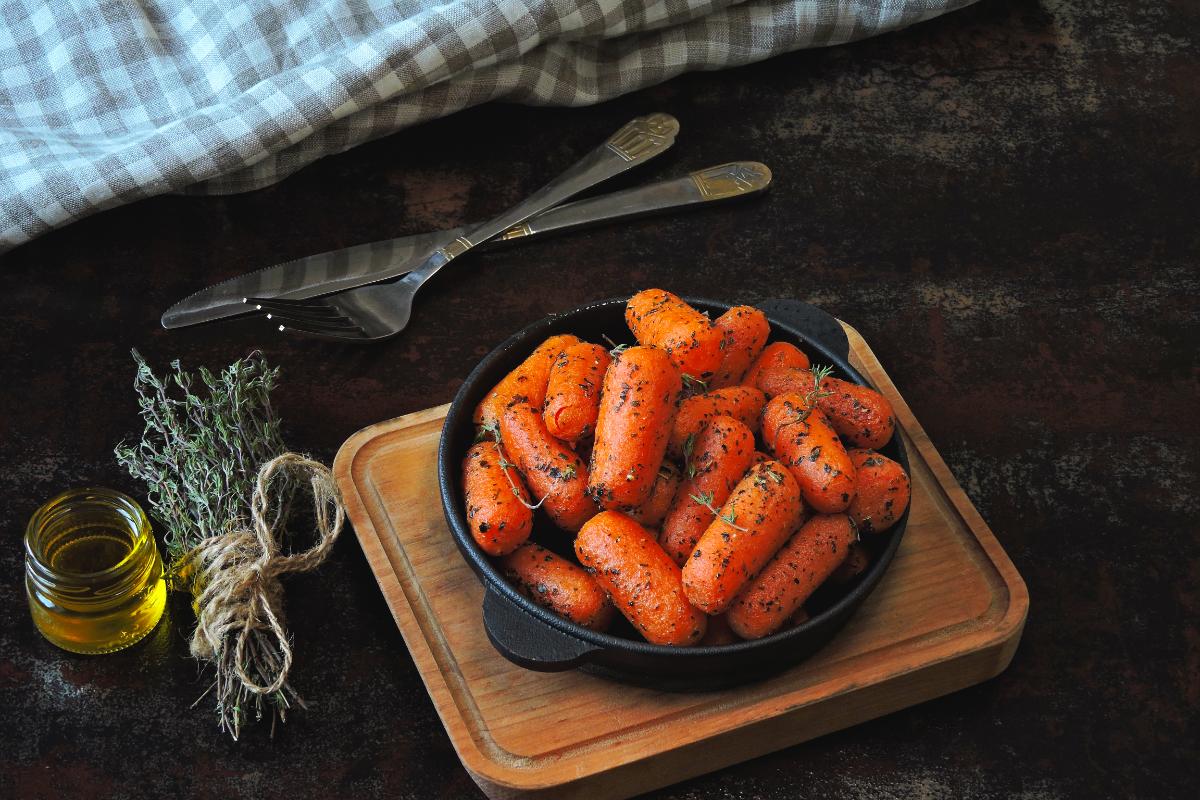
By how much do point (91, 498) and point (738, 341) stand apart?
88cm

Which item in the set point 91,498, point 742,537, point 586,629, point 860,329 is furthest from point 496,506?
point 860,329

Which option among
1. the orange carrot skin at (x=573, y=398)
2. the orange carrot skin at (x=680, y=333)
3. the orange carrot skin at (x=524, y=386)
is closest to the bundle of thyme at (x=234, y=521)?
the orange carrot skin at (x=524, y=386)

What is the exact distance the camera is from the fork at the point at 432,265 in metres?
2.09

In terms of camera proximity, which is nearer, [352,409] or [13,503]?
[13,503]

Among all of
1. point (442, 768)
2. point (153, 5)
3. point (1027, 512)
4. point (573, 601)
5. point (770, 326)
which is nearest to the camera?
point (573, 601)

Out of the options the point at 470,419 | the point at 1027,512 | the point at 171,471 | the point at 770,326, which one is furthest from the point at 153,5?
the point at 1027,512

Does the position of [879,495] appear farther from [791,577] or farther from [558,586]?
[558,586]

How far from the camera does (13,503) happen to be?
1940 mm

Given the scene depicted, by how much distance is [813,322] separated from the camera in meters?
1.92

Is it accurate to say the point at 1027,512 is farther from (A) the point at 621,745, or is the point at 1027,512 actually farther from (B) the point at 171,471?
(B) the point at 171,471

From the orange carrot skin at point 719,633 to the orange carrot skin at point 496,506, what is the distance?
0.81 ft

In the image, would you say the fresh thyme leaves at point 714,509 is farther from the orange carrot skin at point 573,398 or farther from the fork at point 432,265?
the fork at point 432,265

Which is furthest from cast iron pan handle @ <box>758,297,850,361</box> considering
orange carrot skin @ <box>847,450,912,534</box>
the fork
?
the fork

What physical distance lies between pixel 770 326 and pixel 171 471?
2.92ft
